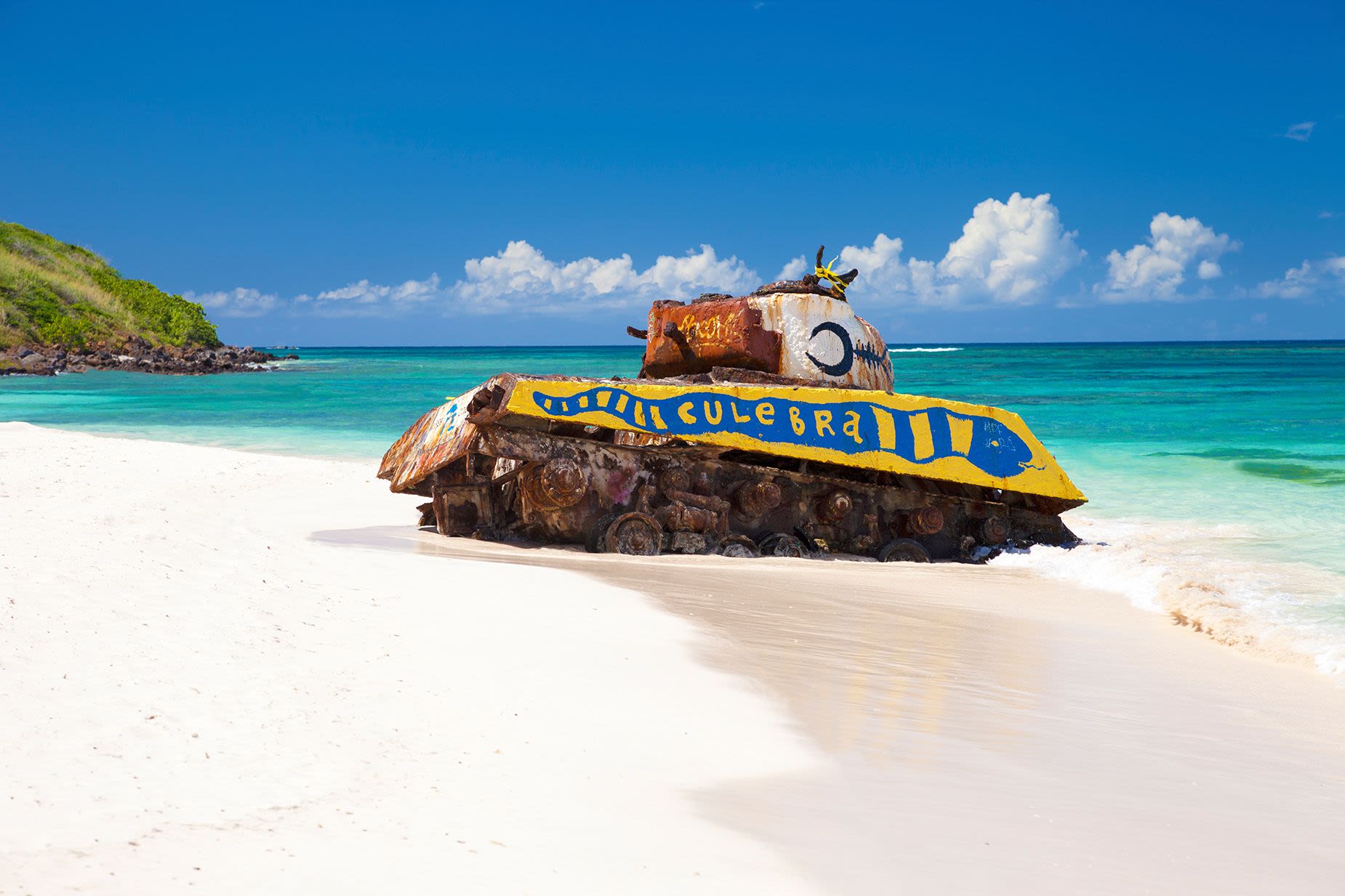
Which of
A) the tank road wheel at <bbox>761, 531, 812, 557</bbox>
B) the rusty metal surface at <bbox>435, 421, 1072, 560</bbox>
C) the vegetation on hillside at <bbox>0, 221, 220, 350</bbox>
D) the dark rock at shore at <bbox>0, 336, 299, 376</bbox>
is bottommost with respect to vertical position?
the tank road wheel at <bbox>761, 531, 812, 557</bbox>

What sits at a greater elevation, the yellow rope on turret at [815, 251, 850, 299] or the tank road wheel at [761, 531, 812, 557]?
the yellow rope on turret at [815, 251, 850, 299]

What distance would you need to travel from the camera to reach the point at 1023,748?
13.6ft

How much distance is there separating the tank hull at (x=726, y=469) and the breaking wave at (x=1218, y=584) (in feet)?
2.48

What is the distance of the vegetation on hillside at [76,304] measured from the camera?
48.3m

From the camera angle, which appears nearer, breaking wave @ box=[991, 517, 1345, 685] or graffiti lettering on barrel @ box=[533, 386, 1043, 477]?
breaking wave @ box=[991, 517, 1345, 685]

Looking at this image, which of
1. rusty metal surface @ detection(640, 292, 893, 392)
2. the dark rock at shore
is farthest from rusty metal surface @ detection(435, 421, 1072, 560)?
the dark rock at shore

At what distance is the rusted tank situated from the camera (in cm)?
857

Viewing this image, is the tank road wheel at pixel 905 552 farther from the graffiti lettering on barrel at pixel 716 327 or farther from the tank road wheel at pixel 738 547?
the graffiti lettering on barrel at pixel 716 327

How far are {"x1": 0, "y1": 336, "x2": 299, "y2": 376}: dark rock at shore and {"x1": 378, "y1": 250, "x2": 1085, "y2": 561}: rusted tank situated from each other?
39020 millimetres

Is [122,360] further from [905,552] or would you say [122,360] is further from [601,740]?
[601,740]

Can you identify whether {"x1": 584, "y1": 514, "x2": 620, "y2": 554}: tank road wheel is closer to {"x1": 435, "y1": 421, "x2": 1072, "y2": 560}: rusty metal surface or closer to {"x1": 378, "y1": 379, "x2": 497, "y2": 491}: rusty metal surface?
{"x1": 435, "y1": 421, "x2": 1072, "y2": 560}: rusty metal surface

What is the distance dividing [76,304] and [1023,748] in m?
57.7

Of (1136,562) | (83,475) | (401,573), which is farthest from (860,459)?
(83,475)

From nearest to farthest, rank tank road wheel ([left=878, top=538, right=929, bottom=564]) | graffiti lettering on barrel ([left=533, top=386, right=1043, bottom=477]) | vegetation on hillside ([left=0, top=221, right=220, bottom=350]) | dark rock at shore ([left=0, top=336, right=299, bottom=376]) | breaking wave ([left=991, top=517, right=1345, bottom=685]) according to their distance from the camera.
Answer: breaking wave ([left=991, top=517, right=1345, bottom=685]) → graffiti lettering on barrel ([left=533, top=386, right=1043, bottom=477]) → tank road wheel ([left=878, top=538, right=929, bottom=564]) → dark rock at shore ([left=0, top=336, right=299, bottom=376]) → vegetation on hillside ([left=0, top=221, right=220, bottom=350])
